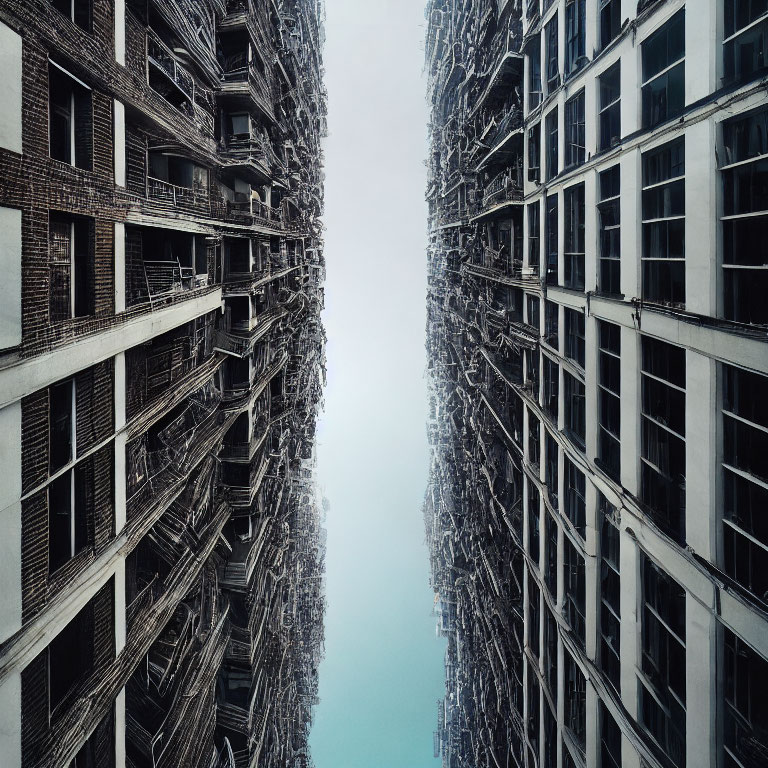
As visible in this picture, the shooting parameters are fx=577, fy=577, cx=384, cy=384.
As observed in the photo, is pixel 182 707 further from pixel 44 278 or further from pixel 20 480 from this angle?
pixel 44 278

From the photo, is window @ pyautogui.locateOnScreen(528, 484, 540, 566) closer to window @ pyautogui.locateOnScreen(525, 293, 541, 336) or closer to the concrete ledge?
window @ pyautogui.locateOnScreen(525, 293, 541, 336)

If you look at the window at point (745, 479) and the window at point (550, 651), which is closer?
the window at point (745, 479)

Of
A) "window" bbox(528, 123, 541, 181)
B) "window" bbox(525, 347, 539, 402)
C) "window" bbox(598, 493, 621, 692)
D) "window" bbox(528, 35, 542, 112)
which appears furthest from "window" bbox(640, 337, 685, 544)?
"window" bbox(528, 35, 542, 112)

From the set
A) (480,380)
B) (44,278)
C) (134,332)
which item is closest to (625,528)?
(134,332)

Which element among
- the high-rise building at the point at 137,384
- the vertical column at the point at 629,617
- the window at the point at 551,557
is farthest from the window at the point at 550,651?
the high-rise building at the point at 137,384

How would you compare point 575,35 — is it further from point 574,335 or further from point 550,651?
point 550,651

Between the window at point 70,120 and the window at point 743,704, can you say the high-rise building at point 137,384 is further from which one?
the window at point 743,704
